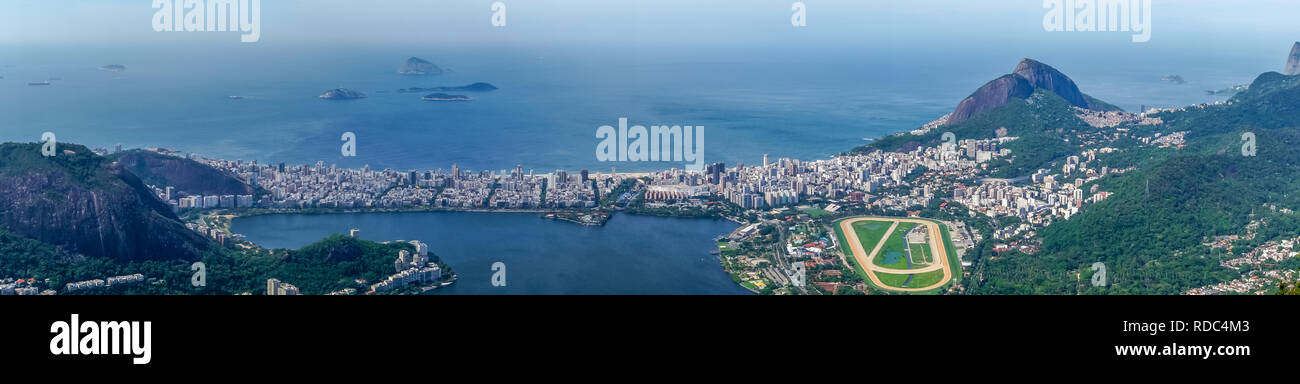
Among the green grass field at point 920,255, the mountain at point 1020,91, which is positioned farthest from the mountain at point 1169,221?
the mountain at point 1020,91

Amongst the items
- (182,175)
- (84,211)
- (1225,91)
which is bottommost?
(84,211)

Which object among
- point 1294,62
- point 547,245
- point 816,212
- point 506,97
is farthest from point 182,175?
point 1294,62

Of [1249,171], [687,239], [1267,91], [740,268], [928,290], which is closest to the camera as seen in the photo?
[928,290]

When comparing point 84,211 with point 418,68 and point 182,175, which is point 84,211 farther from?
point 418,68

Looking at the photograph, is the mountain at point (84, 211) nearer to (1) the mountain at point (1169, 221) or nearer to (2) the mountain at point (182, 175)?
(2) the mountain at point (182, 175)

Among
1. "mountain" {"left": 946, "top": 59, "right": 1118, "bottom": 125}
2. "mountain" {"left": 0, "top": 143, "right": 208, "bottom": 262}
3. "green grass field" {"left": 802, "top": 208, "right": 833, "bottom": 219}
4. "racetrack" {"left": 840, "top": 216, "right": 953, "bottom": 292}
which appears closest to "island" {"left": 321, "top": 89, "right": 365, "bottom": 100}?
"mountain" {"left": 946, "top": 59, "right": 1118, "bottom": 125}
